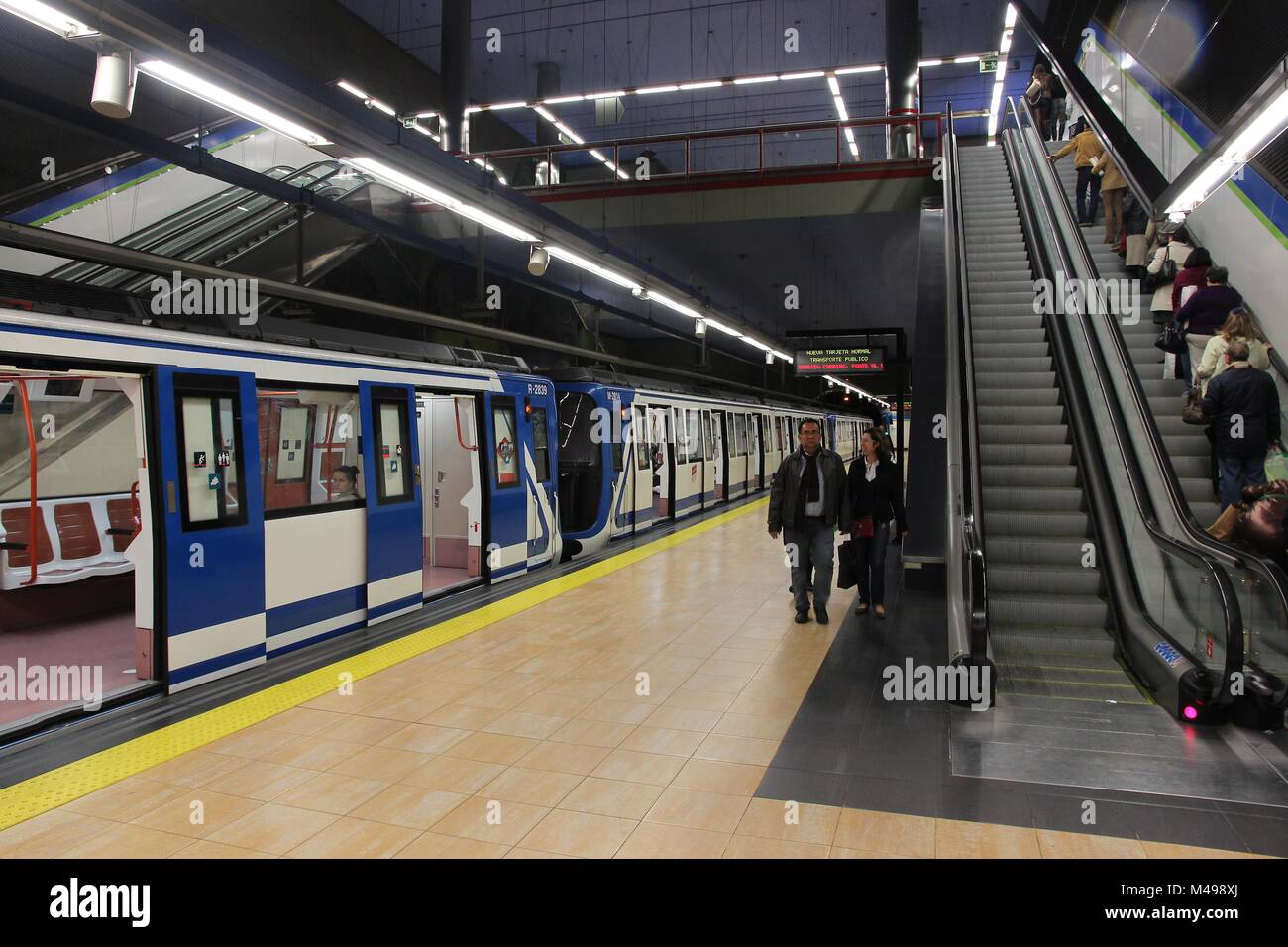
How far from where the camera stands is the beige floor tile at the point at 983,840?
3033 millimetres

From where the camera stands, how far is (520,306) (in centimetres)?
1723

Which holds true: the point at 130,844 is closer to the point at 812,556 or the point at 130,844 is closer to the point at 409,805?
the point at 409,805

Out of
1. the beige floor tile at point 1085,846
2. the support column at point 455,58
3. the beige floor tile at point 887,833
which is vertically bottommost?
the beige floor tile at point 1085,846

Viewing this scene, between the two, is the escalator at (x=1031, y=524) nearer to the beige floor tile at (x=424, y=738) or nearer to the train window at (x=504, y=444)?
the beige floor tile at (x=424, y=738)

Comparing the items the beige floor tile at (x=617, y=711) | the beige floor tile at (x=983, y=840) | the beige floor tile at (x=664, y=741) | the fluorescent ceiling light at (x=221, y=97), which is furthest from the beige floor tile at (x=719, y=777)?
the fluorescent ceiling light at (x=221, y=97)

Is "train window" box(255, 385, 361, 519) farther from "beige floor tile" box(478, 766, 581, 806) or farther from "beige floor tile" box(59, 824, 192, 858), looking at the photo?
"beige floor tile" box(478, 766, 581, 806)

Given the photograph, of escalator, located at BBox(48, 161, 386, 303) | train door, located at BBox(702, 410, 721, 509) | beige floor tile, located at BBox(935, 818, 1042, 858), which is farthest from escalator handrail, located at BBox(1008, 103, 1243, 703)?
escalator, located at BBox(48, 161, 386, 303)

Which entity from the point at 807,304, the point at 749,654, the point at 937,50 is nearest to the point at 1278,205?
the point at 749,654

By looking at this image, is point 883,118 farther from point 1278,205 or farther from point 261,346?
point 261,346

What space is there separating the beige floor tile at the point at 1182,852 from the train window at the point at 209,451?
200 inches

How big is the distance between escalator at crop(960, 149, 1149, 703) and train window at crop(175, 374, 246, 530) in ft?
16.1

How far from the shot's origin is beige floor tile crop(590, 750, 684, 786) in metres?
3.74

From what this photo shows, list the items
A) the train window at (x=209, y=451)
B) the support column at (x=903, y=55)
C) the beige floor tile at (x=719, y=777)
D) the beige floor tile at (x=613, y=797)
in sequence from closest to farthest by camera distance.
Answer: the beige floor tile at (x=613, y=797) → the beige floor tile at (x=719, y=777) → the train window at (x=209, y=451) → the support column at (x=903, y=55)

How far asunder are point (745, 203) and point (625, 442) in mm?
3987
